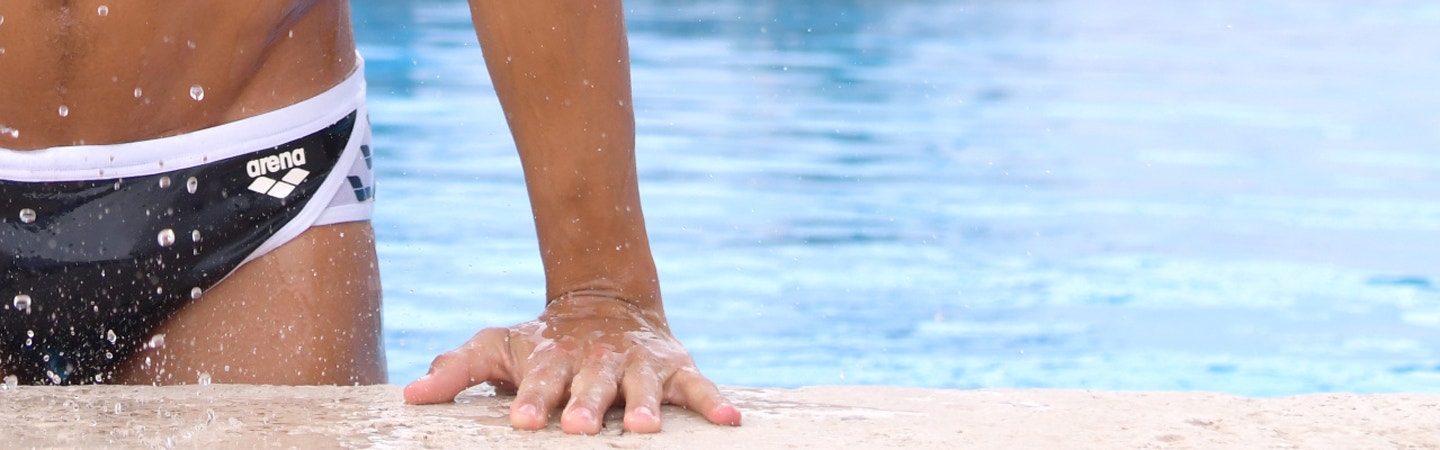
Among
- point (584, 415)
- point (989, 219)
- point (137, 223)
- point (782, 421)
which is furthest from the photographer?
point (989, 219)

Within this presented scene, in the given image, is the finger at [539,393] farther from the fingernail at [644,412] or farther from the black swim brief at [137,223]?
the black swim brief at [137,223]

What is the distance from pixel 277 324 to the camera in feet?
6.33

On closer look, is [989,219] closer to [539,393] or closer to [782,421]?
[782,421]

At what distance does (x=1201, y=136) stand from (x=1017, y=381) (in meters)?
3.38

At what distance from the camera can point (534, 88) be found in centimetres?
188

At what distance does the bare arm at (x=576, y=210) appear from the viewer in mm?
1812

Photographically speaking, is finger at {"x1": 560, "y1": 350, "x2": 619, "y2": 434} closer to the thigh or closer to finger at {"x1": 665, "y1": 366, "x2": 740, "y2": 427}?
finger at {"x1": 665, "y1": 366, "x2": 740, "y2": 427}

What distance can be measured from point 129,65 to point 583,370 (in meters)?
0.63

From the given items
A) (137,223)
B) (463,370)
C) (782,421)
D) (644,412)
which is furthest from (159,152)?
(782,421)

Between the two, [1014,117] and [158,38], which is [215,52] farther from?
[1014,117]

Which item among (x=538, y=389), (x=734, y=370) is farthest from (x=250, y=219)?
(x=734, y=370)

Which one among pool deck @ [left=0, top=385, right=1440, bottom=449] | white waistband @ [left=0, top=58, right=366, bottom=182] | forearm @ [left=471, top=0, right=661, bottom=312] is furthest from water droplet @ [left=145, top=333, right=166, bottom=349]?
forearm @ [left=471, top=0, right=661, bottom=312]

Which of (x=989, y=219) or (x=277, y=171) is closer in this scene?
(x=277, y=171)

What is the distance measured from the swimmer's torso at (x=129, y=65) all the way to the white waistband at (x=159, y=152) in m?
0.02
